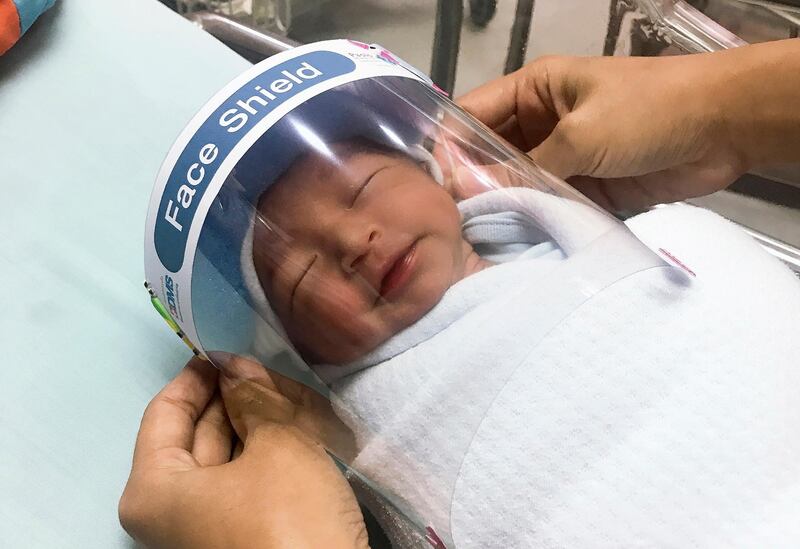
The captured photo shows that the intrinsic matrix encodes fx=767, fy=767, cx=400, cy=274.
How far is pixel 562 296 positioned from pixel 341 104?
0.24 metres

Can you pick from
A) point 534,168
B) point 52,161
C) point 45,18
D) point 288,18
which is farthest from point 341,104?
point 288,18

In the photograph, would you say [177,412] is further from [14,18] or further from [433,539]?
[14,18]

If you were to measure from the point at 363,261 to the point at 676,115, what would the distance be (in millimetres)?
347

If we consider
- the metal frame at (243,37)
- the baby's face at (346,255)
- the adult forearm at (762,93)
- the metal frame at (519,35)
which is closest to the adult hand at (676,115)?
the adult forearm at (762,93)

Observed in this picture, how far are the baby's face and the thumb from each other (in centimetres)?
20

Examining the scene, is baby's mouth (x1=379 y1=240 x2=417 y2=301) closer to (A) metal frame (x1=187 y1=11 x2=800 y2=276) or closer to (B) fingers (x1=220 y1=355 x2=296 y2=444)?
(B) fingers (x1=220 y1=355 x2=296 y2=444)

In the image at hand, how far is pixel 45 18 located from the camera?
39.3 inches

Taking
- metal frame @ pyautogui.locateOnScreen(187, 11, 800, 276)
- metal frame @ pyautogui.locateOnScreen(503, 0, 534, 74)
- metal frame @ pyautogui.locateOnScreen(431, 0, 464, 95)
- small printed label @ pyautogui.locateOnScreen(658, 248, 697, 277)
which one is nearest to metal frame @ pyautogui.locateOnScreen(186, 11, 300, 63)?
metal frame @ pyautogui.locateOnScreen(187, 11, 800, 276)

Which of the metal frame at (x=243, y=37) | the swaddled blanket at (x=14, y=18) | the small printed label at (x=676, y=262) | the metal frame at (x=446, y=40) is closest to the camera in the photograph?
the small printed label at (x=676, y=262)

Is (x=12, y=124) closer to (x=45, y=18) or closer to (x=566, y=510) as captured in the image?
(x=45, y=18)

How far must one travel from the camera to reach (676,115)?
28.5 inches

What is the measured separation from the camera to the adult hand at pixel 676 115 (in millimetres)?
716

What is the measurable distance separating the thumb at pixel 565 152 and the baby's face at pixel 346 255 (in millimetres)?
197

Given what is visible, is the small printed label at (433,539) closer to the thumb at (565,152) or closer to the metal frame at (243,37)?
the thumb at (565,152)
